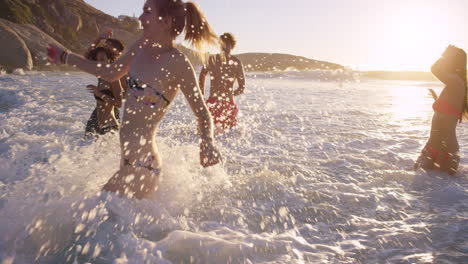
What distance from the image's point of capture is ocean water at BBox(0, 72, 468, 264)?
2141 millimetres

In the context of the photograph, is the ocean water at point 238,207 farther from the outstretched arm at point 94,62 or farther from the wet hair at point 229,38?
the wet hair at point 229,38

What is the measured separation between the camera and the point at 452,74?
3.96 meters

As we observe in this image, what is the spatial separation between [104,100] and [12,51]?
17849mm

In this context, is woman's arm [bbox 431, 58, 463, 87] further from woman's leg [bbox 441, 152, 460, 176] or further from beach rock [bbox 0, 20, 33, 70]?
beach rock [bbox 0, 20, 33, 70]

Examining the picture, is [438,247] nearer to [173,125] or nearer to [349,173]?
[349,173]

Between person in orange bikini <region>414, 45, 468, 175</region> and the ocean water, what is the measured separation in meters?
0.22

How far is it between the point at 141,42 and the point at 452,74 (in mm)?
3823

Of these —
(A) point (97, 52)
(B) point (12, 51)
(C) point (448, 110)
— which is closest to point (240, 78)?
(A) point (97, 52)

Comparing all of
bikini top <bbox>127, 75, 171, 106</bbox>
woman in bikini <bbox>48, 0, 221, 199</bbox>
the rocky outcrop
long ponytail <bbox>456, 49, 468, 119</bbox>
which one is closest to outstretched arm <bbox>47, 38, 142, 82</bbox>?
woman in bikini <bbox>48, 0, 221, 199</bbox>

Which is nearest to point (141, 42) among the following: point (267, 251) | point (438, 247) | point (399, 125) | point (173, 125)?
point (267, 251)

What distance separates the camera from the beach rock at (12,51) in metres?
17.4

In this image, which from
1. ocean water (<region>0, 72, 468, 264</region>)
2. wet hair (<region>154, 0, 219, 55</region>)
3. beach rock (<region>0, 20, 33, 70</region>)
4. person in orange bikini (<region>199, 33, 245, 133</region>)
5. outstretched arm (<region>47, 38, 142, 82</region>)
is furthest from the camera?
beach rock (<region>0, 20, 33, 70</region>)

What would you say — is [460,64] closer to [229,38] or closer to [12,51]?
[229,38]

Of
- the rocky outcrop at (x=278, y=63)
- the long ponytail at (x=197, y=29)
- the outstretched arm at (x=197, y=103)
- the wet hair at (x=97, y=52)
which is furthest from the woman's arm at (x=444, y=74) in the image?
the rocky outcrop at (x=278, y=63)
